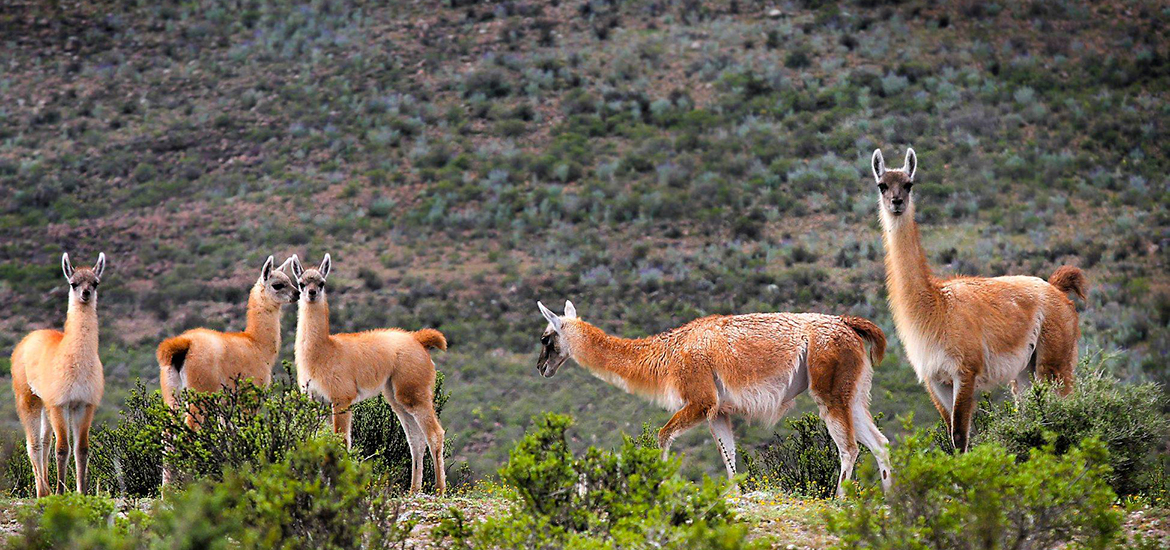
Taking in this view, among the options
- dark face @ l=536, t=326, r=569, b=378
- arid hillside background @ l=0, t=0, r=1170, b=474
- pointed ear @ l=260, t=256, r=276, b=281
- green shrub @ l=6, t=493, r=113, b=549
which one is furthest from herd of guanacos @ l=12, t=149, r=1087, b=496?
arid hillside background @ l=0, t=0, r=1170, b=474

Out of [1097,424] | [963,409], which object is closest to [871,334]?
[963,409]

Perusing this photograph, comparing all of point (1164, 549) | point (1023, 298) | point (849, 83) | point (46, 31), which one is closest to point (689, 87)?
point (849, 83)

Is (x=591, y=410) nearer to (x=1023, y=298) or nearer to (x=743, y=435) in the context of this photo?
(x=743, y=435)

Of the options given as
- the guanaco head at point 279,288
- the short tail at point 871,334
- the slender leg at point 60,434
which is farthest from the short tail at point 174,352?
the short tail at point 871,334

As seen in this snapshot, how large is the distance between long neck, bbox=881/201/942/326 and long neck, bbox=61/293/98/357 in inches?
274

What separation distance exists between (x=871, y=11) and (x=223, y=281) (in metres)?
22.9

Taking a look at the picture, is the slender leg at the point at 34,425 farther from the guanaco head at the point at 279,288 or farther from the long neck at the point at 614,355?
the long neck at the point at 614,355

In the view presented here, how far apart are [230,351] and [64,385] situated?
4.72 feet

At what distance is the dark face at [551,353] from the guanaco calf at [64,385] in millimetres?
3972

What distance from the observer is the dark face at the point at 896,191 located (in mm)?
10477

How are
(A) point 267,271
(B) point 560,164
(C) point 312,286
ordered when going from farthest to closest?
(B) point 560,164 → (A) point 267,271 → (C) point 312,286

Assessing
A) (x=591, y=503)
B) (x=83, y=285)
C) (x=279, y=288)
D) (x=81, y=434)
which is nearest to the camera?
(x=591, y=503)

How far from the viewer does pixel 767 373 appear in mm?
10039

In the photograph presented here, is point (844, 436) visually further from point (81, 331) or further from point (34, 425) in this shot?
point (34, 425)
